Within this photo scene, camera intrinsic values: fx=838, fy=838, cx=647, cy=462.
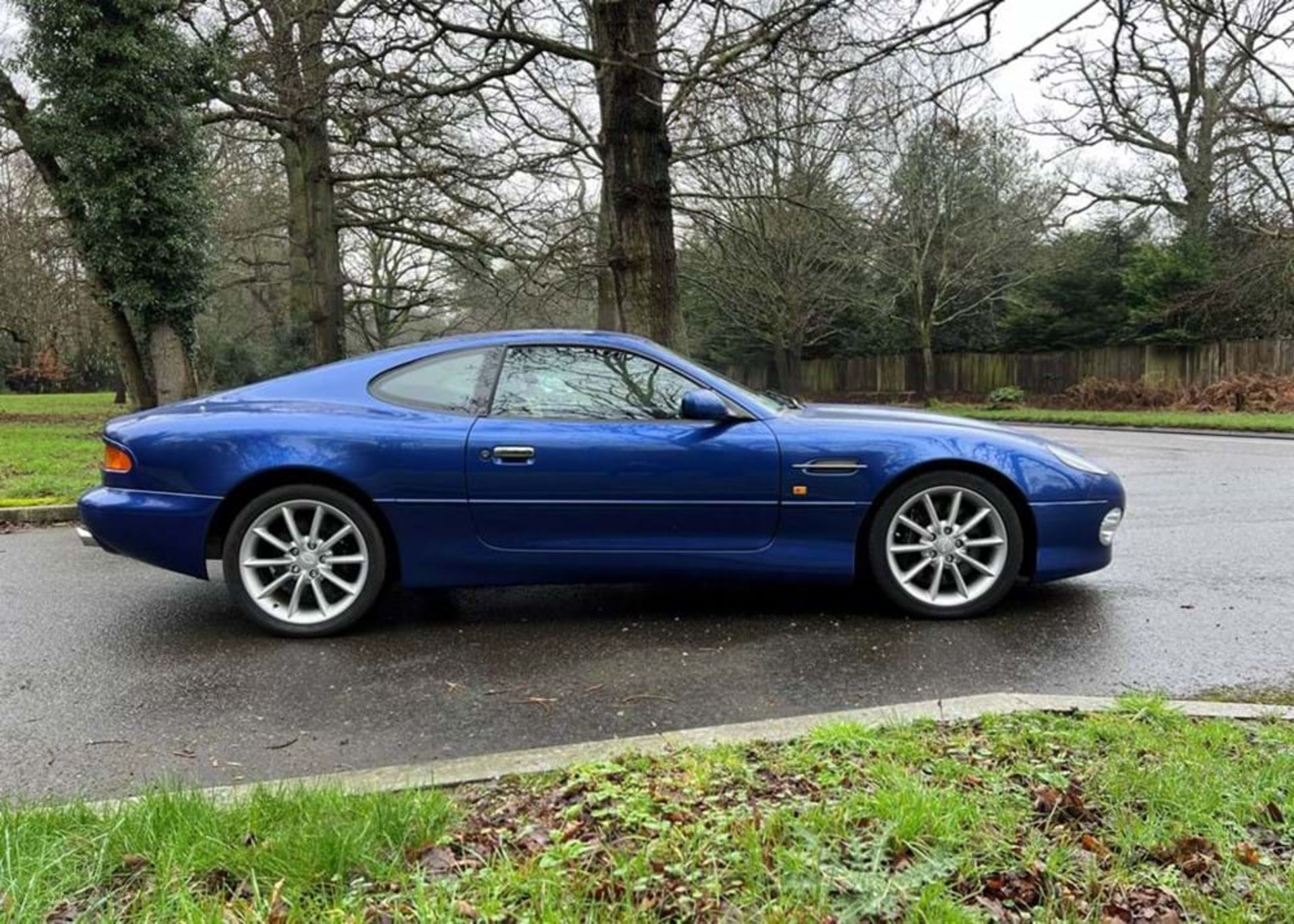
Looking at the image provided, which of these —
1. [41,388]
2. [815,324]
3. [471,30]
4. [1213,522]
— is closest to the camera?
[1213,522]

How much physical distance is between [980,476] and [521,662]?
2.37m

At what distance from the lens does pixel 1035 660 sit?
11.6ft

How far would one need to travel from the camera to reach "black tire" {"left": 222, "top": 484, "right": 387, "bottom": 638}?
12.9ft

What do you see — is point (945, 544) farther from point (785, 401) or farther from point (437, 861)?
point (437, 861)

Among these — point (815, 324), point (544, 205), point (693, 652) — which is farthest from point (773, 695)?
point (815, 324)

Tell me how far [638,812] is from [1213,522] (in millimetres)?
6080

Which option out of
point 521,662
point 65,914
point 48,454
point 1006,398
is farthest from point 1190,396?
point 65,914

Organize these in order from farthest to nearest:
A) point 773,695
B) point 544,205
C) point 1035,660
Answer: point 544,205, point 1035,660, point 773,695

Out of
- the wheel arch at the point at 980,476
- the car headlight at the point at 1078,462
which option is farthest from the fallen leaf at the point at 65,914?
the car headlight at the point at 1078,462

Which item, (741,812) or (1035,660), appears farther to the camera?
(1035,660)

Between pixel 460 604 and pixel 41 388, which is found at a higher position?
pixel 41 388

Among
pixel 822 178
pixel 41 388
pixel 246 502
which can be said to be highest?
pixel 822 178

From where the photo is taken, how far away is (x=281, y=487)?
396cm

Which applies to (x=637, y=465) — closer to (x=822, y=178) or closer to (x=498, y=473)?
(x=498, y=473)
